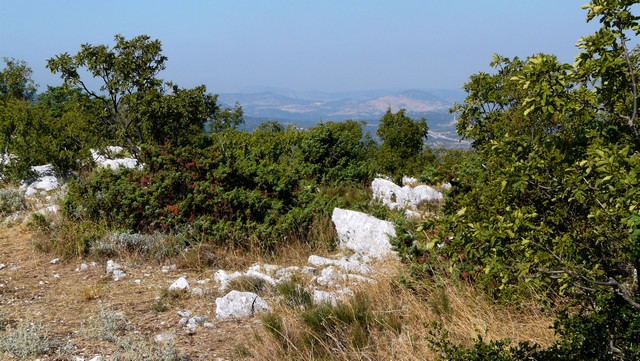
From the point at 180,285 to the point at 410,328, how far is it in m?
3.19

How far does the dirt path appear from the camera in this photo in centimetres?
500

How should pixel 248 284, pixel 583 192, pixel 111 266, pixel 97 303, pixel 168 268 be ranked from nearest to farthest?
pixel 583 192 → pixel 97 303 → pixel 248 284 → pixel 111 266 → pixel 168 268

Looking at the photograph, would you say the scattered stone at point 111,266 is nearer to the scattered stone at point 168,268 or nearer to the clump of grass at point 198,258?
the scattered stone at point 168,268

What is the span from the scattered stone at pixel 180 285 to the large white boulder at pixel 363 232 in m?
2.66

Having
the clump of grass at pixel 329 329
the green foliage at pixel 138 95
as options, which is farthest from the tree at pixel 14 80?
the clump of grass at pixel 329 329

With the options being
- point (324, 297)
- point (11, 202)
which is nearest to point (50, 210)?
point (11, 202)

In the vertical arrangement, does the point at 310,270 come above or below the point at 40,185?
above

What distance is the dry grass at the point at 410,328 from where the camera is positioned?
424cm

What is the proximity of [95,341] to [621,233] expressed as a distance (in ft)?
15.2

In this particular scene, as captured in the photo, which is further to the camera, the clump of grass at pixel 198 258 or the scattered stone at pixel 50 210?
the scattered stone at pixel 50 210

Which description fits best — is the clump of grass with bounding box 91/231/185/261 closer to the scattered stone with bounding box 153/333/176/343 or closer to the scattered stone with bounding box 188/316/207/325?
the scattered stone with bounding box 188/316/207/325

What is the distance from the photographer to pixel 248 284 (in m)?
6.19

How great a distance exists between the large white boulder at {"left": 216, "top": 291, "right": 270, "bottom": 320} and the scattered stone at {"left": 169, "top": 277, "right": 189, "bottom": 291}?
0.77m

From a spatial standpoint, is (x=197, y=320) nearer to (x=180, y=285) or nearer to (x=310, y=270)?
(x=180, y=285)
